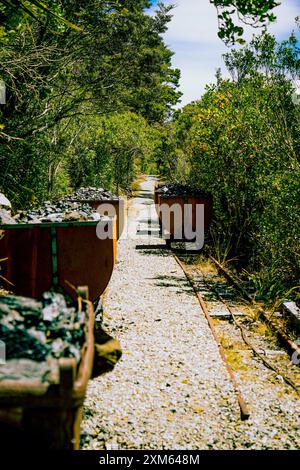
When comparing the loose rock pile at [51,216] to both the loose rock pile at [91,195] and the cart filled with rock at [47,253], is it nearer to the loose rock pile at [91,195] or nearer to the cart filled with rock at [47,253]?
the cart filled with rock at [47,253]

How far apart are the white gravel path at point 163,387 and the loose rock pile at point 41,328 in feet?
5.55

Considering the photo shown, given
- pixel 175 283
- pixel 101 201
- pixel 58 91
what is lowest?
pixel 175 283

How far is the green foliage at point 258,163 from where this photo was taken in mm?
7371

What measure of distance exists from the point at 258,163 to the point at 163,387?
218 inches

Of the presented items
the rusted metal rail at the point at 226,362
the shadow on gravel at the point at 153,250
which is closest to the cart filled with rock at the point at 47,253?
the rusted metal rail at the point at 226,362

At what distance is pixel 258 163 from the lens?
8820 millimetres

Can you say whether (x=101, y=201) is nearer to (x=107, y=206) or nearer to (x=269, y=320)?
(x=107, y=206)

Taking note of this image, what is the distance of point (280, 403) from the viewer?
426 centimetres

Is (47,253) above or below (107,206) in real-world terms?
below

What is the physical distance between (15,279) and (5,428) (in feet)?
13.4

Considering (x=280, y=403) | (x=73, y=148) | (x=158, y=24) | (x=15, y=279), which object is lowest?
(x=280, y=403)

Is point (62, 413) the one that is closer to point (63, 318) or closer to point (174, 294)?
point (63, 318)

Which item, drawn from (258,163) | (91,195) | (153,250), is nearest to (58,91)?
(91,195)

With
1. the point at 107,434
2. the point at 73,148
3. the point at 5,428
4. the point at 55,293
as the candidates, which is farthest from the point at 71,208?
the point at 73,148
